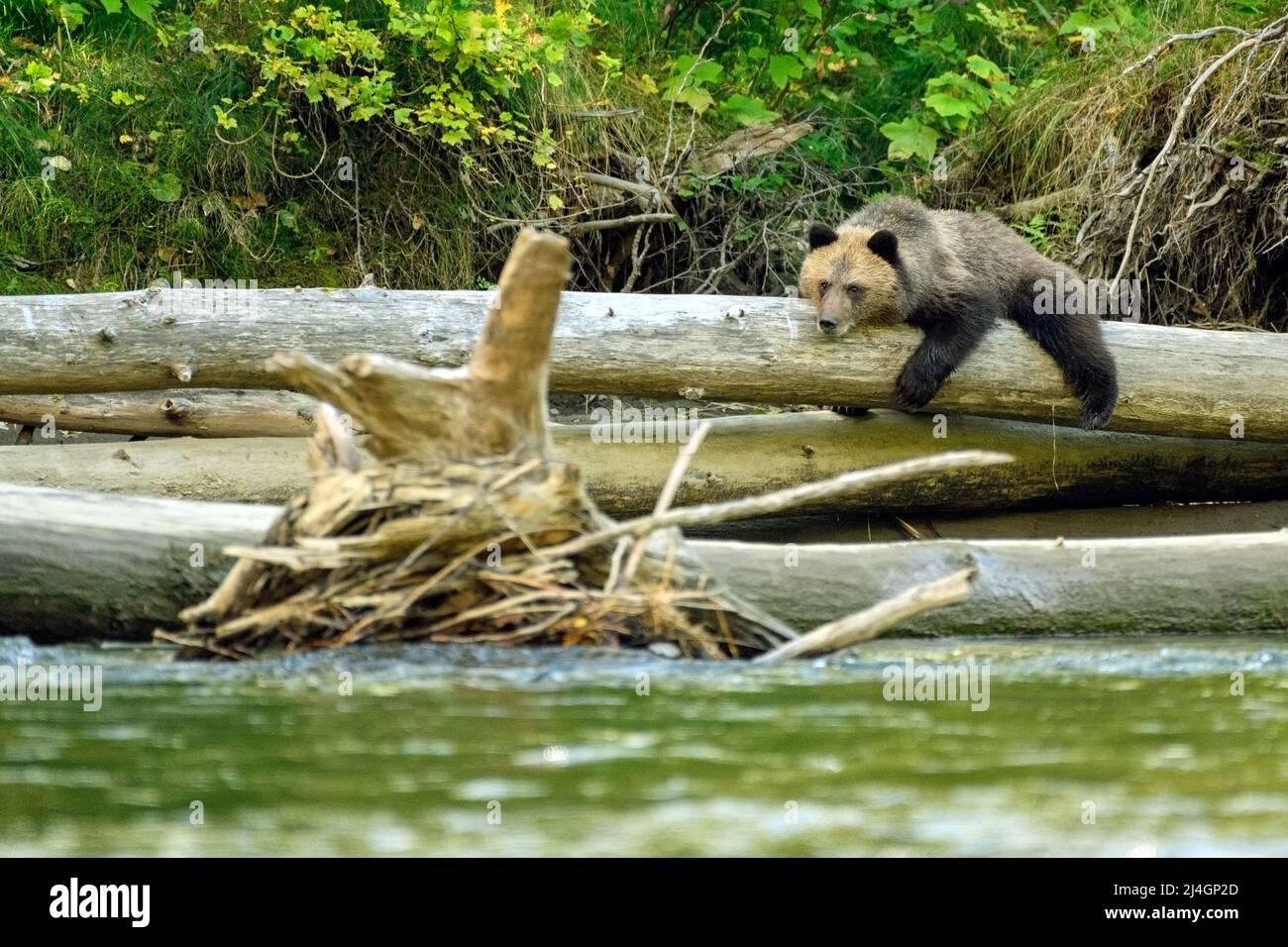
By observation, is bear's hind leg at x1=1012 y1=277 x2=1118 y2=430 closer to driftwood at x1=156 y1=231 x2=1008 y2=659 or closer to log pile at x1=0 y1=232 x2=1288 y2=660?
log pile at x1=0 y1=232 x2=1288 y2=660

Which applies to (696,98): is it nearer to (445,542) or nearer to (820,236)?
(820,236)

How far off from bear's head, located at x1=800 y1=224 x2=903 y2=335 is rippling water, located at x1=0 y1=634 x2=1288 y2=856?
2511mm

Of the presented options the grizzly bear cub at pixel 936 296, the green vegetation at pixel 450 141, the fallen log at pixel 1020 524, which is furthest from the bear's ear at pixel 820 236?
the green vegetation at pixel 450 141

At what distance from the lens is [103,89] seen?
966cm

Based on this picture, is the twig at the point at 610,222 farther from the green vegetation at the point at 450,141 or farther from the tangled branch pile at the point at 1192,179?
the tangled branch pile at the point at 1192,179

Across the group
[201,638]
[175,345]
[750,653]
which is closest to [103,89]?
[175,345]

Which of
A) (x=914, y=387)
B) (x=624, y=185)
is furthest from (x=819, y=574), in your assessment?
(x=624, y=185)

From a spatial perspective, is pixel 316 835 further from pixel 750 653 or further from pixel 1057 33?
pixel 1057 33

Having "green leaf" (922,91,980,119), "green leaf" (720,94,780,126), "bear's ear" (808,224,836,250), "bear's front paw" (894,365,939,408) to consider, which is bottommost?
"bear's front paw" (894,365,939,408)

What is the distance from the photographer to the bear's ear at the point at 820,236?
24.2 ft

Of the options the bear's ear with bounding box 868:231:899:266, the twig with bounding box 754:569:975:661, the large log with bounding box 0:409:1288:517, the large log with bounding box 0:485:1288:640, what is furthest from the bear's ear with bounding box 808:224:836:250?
the twig with bounding box 754:569:975:661

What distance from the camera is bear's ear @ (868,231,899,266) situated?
7.08m
